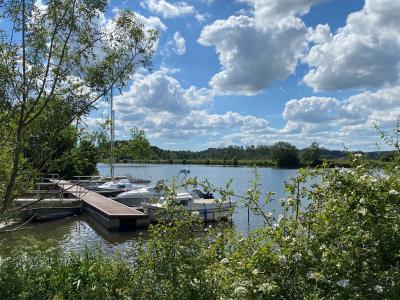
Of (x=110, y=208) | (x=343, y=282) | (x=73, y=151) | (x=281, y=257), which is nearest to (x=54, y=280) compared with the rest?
(x=73, y=151)

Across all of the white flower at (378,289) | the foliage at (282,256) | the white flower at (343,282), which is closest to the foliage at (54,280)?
the foliage at (282,256)

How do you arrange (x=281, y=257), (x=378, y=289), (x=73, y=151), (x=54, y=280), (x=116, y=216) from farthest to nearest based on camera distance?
(x=116, y=216)
(x=73, y=151)
(x=54, y=280)
(x=281, y=257)
(x=378, y=289)

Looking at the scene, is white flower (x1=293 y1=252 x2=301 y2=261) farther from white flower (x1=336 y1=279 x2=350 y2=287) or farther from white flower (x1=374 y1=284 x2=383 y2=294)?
white flower (x1=374 y1=284 x2=383 y2=294)

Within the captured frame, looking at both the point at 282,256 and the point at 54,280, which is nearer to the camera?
the point at 282,256

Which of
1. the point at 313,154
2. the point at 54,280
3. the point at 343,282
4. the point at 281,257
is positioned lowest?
the point at 54,280

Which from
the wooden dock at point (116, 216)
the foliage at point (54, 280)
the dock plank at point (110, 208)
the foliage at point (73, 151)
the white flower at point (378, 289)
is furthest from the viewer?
the dock plank at point (110, 208)

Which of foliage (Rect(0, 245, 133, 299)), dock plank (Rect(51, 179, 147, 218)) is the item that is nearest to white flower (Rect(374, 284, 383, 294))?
foliage (Rect(0, 245, 133, 299))

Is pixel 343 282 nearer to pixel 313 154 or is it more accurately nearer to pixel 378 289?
pixel 378 289

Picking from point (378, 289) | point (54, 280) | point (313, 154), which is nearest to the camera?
point (378, 289)

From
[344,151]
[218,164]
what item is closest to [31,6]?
[344,151]

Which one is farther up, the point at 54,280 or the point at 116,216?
the point at 54,280

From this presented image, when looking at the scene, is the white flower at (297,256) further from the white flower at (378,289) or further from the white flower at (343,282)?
the white flower at (378,289)

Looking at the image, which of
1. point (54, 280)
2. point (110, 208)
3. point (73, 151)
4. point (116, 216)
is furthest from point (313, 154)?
point (110, 208)

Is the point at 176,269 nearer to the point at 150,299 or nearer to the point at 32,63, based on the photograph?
the point at 150,299
